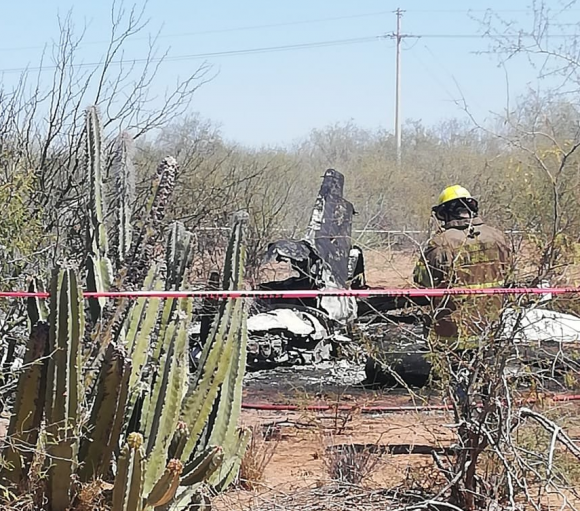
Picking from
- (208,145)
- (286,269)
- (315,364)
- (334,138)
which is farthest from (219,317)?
(334,138)

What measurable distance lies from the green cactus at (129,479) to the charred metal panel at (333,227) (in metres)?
7.65

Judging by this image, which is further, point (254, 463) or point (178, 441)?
point (254, 463)

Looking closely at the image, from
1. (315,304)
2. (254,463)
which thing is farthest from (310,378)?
(254,463)

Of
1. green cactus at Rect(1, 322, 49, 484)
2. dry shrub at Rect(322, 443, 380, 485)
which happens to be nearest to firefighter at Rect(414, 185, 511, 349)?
dry shrub at Rect(322, 443, 380, 485)

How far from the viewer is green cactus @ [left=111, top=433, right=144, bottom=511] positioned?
4121mm

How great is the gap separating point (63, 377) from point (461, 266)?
7.75ft

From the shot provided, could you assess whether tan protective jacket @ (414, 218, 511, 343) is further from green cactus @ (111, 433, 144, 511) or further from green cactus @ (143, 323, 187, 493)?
green cactus @ (111, 433, 144, 511)

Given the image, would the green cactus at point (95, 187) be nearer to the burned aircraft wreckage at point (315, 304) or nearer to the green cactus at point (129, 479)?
the green cactus at point (129, 479)

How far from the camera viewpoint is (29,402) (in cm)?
449

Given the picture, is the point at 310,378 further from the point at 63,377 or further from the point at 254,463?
the point at 63,377

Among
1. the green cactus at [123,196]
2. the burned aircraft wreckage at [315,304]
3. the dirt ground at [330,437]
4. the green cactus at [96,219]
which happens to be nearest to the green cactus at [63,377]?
the green cactus at [96,219]

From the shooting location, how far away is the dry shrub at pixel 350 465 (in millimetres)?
5492

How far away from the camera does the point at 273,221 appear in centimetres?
1894

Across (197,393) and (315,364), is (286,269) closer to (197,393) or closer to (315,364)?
(315,364)
